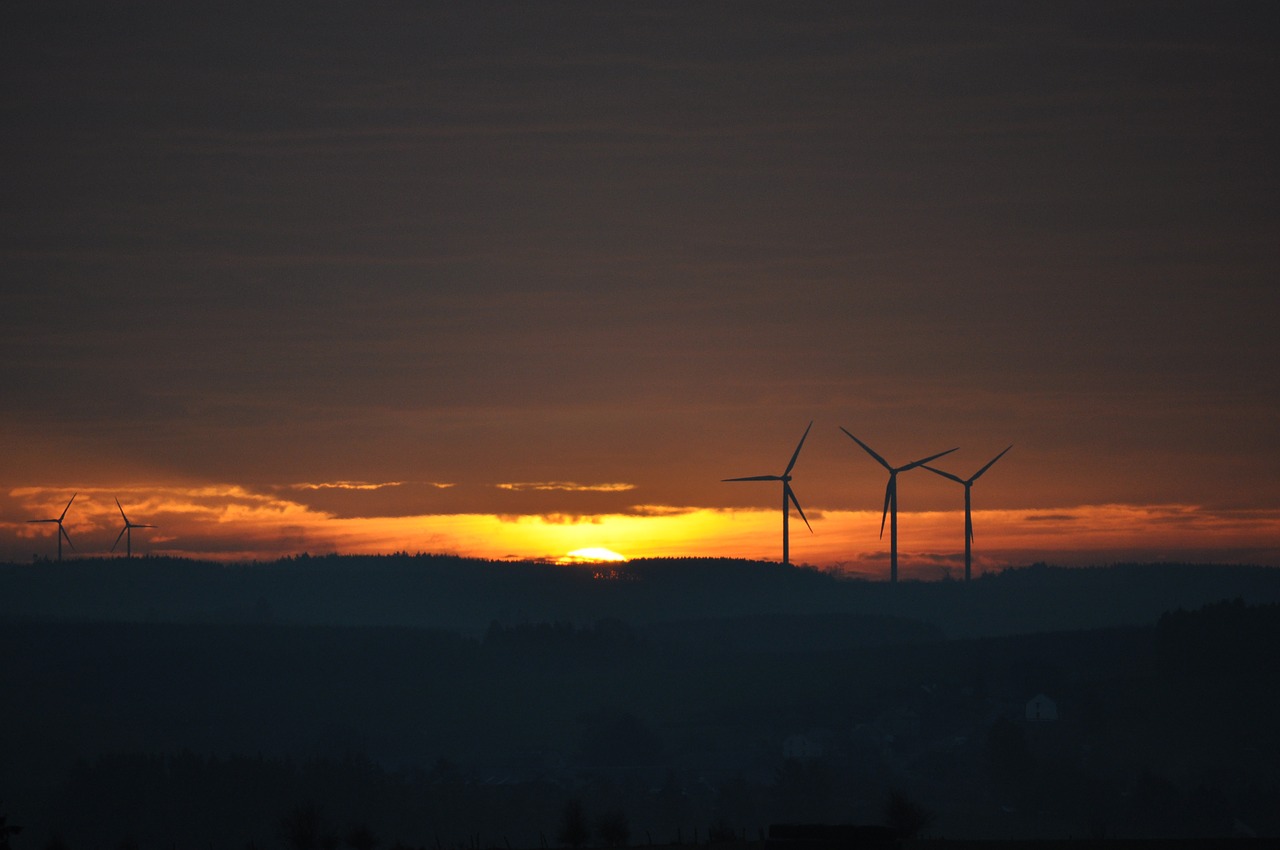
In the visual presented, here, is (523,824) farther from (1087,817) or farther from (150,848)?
(1087,817)

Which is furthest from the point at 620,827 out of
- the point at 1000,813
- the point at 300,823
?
the point at 1000,813

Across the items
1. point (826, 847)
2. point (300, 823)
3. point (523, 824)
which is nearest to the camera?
point (826, 847)

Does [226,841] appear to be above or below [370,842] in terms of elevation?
below

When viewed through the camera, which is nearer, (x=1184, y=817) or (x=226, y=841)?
(x=1184, y=817)

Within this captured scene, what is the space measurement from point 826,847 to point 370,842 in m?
22.7

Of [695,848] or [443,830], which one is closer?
[695,848]

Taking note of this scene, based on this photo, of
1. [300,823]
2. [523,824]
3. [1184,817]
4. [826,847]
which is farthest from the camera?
[523,824]

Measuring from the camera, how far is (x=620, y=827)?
72.4m

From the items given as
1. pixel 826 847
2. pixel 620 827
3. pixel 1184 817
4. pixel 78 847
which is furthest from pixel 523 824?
pixel 826 847

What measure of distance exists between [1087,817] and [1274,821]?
754 inches

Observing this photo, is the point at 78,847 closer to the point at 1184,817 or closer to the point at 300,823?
the point at 1184,817

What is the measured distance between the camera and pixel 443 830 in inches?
7643

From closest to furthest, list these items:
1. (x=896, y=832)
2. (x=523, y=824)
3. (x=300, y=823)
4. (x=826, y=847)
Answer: (x=826, y=847) < (x=896, y=832) < (x=300, y=823) < (x=523, y=824)

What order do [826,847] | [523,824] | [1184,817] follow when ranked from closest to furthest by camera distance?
[826,847]
[1184,817]
[523,824]
